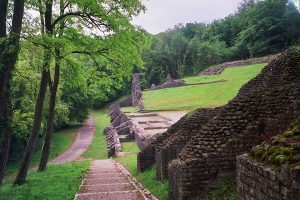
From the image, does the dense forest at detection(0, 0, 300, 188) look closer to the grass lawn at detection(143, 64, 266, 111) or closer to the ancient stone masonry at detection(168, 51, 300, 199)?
the ancient stone masonry at detection(168, 51, 300, 199)

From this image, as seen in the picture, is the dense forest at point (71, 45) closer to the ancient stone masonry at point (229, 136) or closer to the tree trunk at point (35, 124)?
the tree trunk at point (35, 124)

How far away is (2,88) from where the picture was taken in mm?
10398

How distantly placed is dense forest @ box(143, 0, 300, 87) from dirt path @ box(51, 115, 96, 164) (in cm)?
1618

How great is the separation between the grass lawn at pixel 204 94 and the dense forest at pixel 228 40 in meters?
11.0

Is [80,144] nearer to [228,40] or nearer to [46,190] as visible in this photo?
[46,190]

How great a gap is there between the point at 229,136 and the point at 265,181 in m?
4.90

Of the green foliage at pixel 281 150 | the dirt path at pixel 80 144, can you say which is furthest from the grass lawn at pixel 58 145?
the green foliage at pixel 281 150

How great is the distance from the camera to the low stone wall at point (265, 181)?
4.42m

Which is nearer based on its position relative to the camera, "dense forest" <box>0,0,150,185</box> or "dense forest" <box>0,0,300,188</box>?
"dense forest" <box>0,0,300,188</box>

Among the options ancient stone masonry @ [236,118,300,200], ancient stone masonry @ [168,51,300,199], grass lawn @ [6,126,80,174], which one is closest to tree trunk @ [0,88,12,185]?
ancient stone masonry @ [168,51,300,199]

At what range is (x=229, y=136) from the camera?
10.0 meters

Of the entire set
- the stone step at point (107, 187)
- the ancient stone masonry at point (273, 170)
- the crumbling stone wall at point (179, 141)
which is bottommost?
the stone step at point (107, 187)

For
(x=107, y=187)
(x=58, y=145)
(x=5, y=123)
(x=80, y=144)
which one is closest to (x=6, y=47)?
(x=5, y=123)

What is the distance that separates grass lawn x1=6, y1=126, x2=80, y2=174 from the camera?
35369mm
